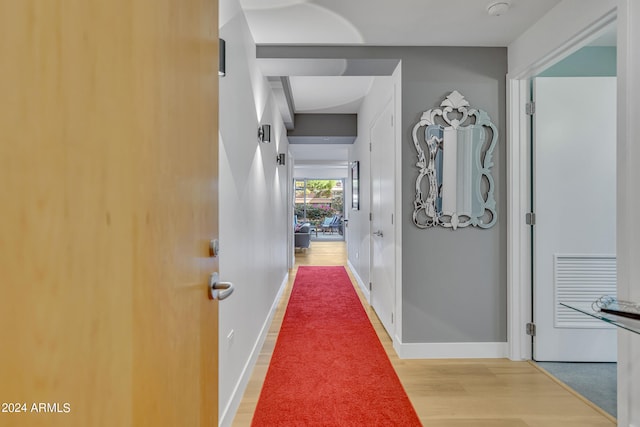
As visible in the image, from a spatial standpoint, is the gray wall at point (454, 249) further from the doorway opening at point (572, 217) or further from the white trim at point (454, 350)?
the doorway opening at point (572, 217)

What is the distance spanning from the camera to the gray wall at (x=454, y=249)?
2.69 m

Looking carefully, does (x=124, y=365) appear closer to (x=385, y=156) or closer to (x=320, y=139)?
(x=385, y=156)

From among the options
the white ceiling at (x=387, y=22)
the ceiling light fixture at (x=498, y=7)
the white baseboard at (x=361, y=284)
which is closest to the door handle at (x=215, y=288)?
the white ceiling at (x=387, y=22)

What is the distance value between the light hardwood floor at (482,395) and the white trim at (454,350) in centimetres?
5

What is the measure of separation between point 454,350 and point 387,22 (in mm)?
2534

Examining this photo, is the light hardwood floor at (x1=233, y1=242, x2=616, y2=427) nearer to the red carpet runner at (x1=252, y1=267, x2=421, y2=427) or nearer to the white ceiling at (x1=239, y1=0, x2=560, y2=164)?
the red carpet runner at (x1=252, y1=267, x2=421, y2=427)

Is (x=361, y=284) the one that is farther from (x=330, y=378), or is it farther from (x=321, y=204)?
(x=321, y=204)

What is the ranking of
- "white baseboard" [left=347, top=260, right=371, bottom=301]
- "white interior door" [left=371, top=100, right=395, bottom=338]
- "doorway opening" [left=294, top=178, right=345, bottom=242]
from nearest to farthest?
"white interior door" [left=371, top=100, right=395, bottom=338]
"white baseboard" [left=347, top=260, right=371, bottom=301]
"doorway opening" [left=294, top=178, right=345, bottom=242]

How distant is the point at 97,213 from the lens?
51cm

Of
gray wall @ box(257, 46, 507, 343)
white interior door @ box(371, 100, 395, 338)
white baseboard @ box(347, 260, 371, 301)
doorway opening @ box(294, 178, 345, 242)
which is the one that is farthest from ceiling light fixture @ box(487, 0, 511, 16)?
doorway opening @ box(294, 178, 345, 242)

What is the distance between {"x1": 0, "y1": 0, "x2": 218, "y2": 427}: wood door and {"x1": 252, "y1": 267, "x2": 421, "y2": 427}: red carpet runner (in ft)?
4.25

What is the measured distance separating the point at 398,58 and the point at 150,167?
2543 millimetres

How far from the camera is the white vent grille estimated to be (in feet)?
8.29

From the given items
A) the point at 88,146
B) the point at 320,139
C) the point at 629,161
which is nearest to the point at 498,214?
the point at 629,161
